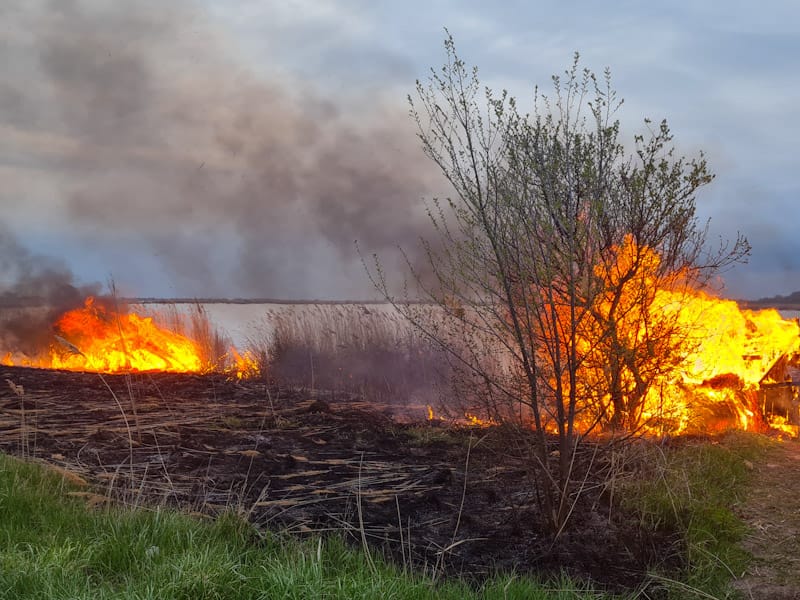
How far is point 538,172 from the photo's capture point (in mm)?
4766

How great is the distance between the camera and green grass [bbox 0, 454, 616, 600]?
308 cm

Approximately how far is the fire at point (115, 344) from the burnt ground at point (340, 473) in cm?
203

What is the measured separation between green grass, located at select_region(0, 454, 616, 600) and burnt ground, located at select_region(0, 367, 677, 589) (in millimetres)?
271

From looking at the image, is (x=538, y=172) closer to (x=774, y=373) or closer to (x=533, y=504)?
(x=533, y=504)

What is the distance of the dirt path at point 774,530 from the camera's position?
13.9ft

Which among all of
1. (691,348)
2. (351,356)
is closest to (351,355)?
(351,356)

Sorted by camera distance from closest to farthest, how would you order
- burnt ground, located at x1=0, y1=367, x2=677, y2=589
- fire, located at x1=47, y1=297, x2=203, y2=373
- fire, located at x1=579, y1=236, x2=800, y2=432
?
burnt ground, located at x1=0, y1=367, x2=677, y2=589 → fire, located at x1=579, y1=236, x2=800, y2=432 → fire, located at x1=47, y1=297, x2=203, y2=373

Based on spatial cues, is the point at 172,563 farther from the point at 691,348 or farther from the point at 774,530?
the point at 691,348

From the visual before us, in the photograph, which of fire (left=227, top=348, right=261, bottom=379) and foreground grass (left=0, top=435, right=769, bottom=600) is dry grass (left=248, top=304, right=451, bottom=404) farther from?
foreground grass (left=0, top=435, right=769, bottom=600)

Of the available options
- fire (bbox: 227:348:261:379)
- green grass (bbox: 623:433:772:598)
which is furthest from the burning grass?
fire (bbox: 227:348:261:379)

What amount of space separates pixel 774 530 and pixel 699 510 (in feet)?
2.14

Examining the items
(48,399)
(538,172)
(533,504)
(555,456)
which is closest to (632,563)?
(533,504)

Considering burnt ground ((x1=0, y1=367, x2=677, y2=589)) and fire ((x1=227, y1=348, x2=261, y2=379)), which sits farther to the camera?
fire ((x1=227, y1=348, x2=261, y2=379))

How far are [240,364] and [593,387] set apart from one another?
8.13 meters
